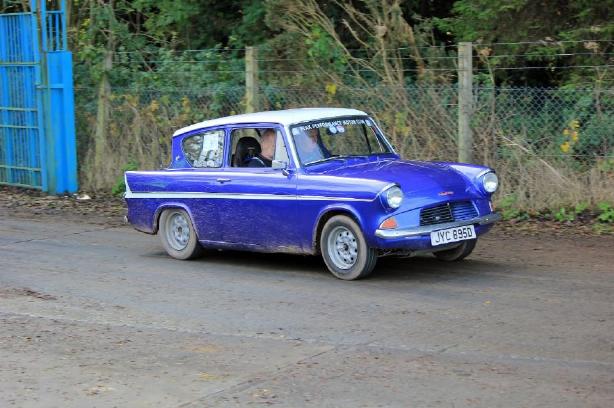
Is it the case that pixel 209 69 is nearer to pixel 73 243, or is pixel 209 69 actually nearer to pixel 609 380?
pixel 73 243

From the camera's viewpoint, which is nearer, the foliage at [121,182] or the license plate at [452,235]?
the license plate at [452,235]

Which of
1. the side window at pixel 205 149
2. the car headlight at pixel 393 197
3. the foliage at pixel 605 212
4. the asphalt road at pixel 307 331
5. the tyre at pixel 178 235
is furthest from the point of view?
the foliage at pixel 605 212

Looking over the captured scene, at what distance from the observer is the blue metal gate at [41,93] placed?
15266 mm

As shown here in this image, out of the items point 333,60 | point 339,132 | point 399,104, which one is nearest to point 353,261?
point 339,132

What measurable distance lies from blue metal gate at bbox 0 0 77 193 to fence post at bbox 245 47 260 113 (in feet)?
9.96

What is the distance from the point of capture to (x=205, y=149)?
10062mm

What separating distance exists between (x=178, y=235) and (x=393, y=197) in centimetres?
290

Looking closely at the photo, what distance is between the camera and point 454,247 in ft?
30.1

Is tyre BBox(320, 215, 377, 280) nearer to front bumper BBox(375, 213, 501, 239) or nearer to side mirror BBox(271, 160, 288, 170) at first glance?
front bumper BBox(375, 213, 501, 239)

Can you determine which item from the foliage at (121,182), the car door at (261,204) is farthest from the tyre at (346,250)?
the foliage at (121,182)

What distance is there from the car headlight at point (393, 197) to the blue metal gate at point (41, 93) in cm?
845

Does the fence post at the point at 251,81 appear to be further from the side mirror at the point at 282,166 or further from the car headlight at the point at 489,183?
the car headlight at the point at 489,183

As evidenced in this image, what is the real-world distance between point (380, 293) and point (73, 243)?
4659 mm

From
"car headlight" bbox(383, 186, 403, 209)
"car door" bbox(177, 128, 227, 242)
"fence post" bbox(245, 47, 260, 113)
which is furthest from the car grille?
"fence post" bbox(245, 47, 260, 113)
